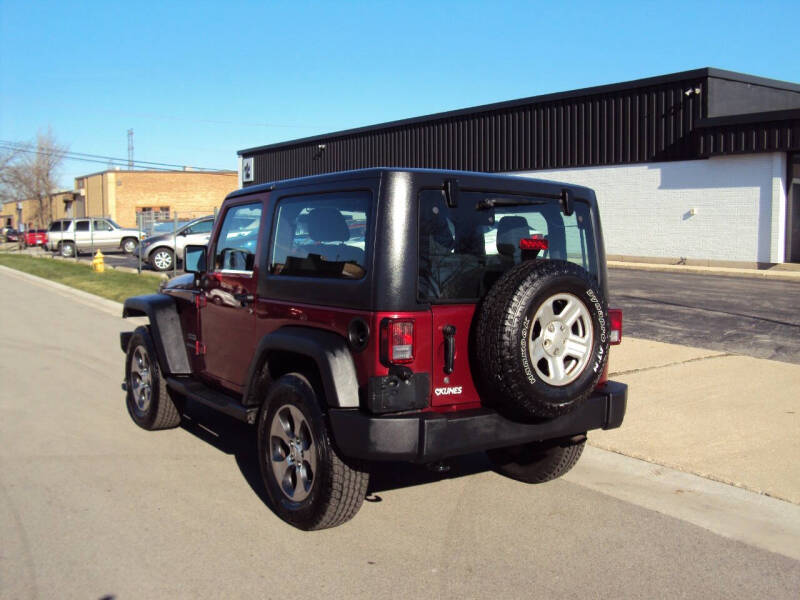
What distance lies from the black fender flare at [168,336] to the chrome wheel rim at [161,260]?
19.4 metres

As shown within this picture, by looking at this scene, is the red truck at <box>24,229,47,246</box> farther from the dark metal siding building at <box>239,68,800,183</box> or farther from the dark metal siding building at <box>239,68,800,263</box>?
the dark metal siding building at <box>239,68,800,263</box>

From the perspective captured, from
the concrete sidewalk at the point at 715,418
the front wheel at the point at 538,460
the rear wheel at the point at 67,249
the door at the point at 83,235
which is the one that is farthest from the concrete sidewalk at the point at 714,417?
the rear wheel at the point at 67,249

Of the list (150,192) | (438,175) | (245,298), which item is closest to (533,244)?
(438,175)

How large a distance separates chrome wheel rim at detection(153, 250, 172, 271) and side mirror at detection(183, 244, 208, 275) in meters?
19.7

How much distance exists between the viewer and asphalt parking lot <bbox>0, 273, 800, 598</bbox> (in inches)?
149

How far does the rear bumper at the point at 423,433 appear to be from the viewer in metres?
3.89

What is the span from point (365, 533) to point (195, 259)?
2636mm

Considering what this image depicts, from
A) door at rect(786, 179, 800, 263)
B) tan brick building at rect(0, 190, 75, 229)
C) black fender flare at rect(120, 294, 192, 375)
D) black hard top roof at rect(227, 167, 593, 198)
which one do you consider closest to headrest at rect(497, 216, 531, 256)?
black hard top roof at rect(227, 167, 593, 198)

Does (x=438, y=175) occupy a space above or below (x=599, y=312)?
above

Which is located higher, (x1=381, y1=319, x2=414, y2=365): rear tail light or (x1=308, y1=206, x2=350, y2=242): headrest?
(x1=308, y1=206, x2=350, y2=242): headrest

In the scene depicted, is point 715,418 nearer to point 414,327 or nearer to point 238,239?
point 414,327

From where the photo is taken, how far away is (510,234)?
4516 mm

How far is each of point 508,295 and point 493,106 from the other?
27383mm

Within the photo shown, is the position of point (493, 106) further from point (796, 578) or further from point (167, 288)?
point (796, 578)
